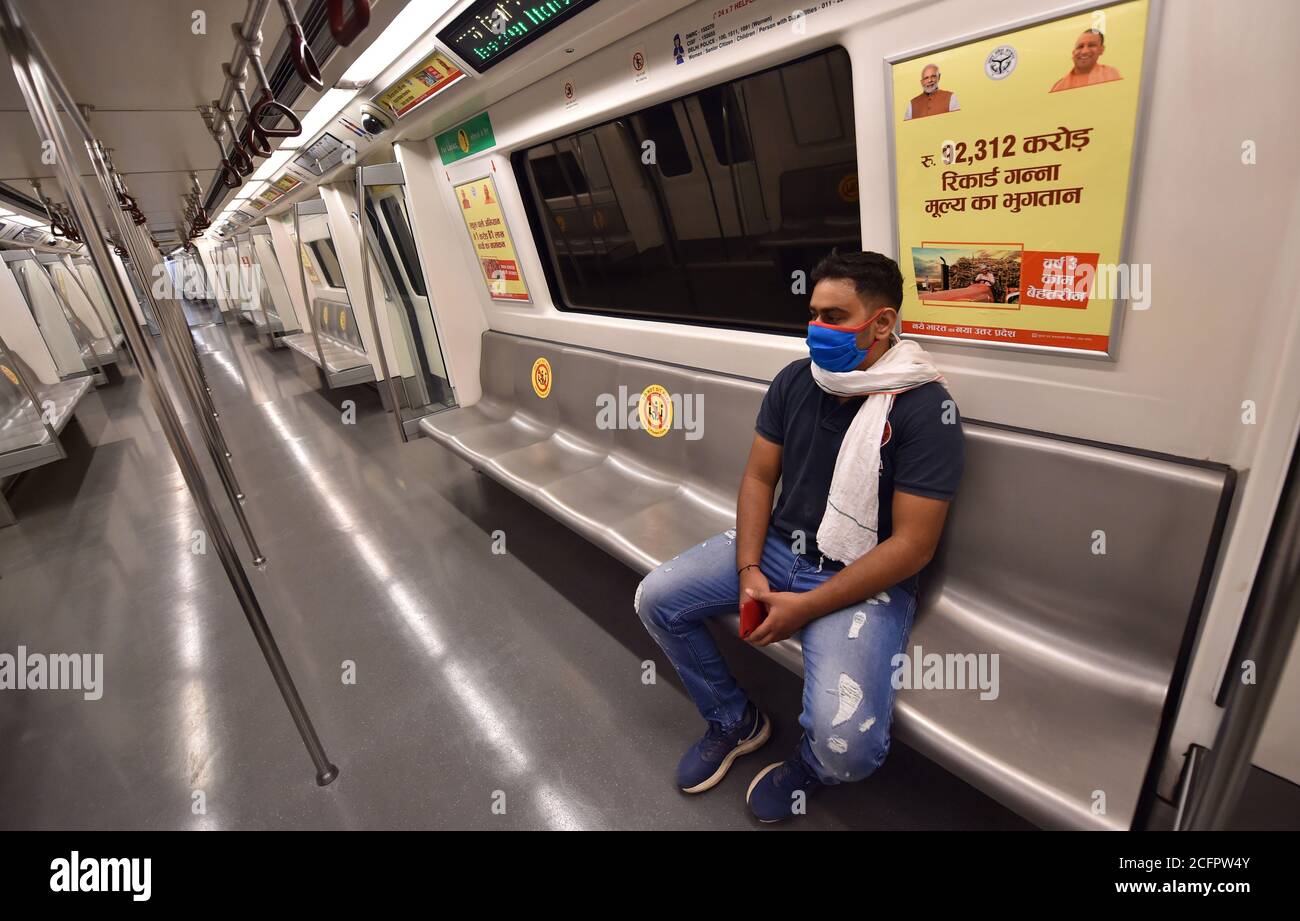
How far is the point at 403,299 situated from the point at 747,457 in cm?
381

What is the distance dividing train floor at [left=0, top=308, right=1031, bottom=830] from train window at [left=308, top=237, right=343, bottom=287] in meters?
4.40

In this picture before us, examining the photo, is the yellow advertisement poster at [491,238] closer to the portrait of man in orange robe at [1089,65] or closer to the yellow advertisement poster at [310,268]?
the portrait of man in orange robe at [1089,65]

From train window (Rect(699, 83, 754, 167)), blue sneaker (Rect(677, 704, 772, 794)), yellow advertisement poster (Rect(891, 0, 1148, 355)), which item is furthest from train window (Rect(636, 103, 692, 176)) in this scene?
blue sneaker (Rect(677, 704, 772, 794))

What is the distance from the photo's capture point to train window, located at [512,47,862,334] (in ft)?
7.98

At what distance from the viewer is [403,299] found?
16.5 ft

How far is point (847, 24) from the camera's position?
5.59ft

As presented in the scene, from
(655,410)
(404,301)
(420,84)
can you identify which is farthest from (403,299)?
(655,410)

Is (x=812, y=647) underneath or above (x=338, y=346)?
underneath

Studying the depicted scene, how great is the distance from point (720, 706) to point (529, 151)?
3.27 meters

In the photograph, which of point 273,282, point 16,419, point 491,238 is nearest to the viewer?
point 491,238

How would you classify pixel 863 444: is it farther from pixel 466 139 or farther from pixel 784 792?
pixel 466 139

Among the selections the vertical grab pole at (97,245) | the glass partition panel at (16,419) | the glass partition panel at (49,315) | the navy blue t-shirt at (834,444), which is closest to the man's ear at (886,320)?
the navy blue t-shirt at (834,444)

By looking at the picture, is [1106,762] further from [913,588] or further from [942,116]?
[942,116]
